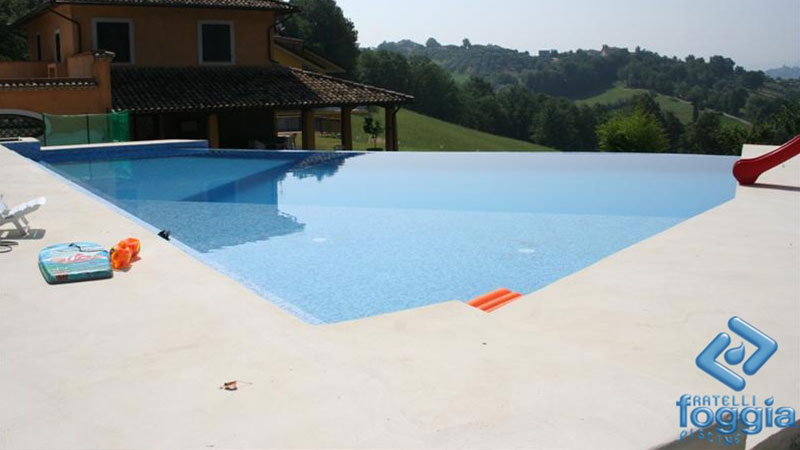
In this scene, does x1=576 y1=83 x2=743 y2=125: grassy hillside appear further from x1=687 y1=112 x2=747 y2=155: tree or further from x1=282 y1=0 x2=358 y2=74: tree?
x1=282 y1=0 x2=358 y2=74: tree

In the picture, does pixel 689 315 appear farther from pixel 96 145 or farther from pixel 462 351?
pixel 96 145

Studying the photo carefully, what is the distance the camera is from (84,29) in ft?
74.1

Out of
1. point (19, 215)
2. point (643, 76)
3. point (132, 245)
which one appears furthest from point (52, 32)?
point (643, 76)

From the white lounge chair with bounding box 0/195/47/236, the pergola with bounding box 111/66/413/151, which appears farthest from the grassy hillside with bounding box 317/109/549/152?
the white lounge chair with bounding box 0/195/47/236

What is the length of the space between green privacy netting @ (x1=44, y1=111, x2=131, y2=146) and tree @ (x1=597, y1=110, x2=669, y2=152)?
112ft

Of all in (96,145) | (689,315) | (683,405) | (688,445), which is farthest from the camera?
(96,145)

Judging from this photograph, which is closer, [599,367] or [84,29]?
[599,367]

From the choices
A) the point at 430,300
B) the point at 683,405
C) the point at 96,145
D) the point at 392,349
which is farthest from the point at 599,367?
the point at 96,145

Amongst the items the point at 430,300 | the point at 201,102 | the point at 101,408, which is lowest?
the point at 430,300

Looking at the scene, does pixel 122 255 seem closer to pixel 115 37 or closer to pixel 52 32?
pixel 115 37

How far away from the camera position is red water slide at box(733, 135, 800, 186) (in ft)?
34.3

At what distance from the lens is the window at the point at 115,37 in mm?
22734

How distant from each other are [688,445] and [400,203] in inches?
366

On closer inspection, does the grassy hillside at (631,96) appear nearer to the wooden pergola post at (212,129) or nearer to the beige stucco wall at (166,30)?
the beige stucco wall at (166,30)
